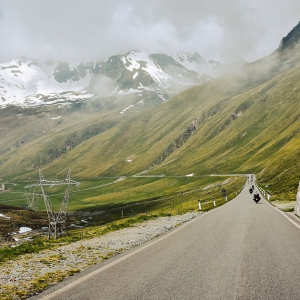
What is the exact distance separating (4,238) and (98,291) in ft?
232

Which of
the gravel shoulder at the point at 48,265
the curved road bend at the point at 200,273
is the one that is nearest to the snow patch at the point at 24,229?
the gravel shoulder at the point at 48,265

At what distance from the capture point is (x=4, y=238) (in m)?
69.4

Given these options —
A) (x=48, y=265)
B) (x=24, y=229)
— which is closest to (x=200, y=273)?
(x=48, y=265)

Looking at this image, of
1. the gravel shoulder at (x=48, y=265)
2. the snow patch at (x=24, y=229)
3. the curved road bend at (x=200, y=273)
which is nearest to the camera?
the curved road bend at (x=200, y=273)

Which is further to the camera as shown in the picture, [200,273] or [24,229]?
[24,229]

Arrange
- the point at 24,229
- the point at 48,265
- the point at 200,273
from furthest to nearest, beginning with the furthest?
the point at 24,229 → the point at 48,265 → the point at 200,273

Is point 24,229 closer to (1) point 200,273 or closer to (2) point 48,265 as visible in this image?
(2) point 48,265

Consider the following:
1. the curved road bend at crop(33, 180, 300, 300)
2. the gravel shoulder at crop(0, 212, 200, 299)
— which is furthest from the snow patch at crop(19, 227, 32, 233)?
the curved road bend at crop(33, 180, 300, 300)

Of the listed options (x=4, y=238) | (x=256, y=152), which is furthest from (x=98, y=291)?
(x=256, y=152)

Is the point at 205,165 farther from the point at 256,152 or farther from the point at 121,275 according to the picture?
the point at 121,275

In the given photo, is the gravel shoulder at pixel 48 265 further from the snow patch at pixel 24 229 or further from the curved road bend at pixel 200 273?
the snow patch at pixel 24 229

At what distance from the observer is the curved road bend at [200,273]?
7.70 meters

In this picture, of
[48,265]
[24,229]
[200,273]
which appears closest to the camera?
[200,273]

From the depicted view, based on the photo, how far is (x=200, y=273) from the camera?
371 inches
